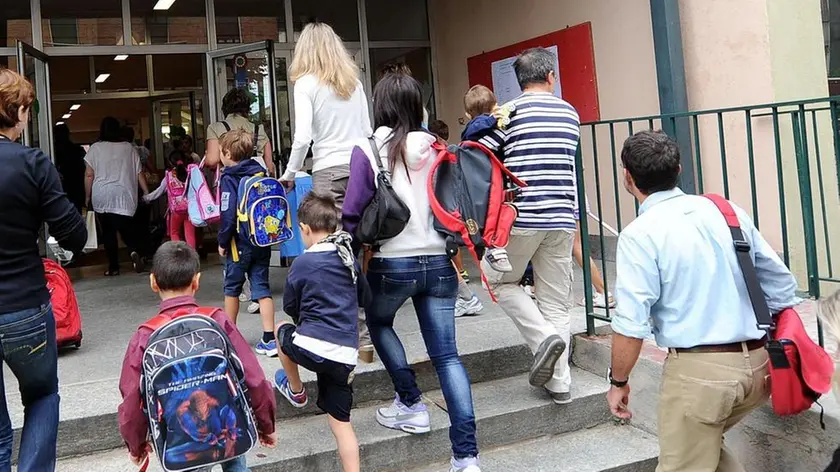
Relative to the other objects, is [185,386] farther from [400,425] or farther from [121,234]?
[121,234]

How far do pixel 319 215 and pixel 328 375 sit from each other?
66 cm

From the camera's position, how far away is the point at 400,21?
403 inches

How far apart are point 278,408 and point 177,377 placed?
4.34ft

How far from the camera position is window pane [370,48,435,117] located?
10.1m

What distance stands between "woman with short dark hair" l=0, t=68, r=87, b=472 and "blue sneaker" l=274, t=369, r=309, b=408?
40.3 inches

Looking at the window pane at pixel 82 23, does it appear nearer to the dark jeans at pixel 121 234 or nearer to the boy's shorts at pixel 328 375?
the dark jeans at pixel 121 234

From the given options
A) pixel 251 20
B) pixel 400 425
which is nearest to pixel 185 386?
pixel 400 425

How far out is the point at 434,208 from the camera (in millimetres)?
3330

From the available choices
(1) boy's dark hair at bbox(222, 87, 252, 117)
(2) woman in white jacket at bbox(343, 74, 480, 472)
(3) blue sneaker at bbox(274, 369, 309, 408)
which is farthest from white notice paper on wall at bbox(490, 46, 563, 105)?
(3) blue sneaker at bbox(274, 369, 309, 408)

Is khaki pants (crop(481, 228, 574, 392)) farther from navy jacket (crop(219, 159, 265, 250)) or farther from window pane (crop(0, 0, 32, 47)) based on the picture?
window pane (crop(0, 0, 32, 47))

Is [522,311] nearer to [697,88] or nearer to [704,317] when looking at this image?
[704,317]

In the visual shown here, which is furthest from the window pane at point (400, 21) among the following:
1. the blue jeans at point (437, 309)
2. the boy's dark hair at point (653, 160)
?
the boy's dark hair at point (653, 160)

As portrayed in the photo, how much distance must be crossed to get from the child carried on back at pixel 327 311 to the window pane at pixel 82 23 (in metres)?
7.07

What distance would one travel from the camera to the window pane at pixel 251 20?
9.62m
